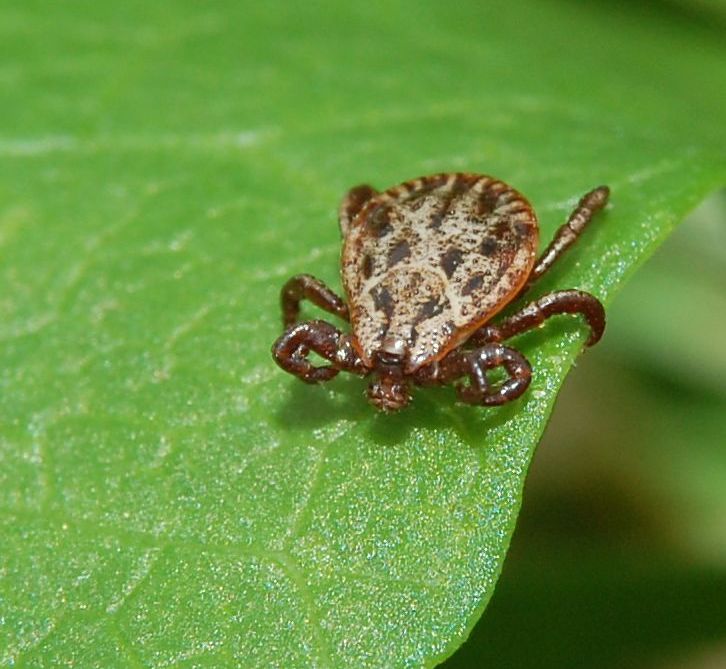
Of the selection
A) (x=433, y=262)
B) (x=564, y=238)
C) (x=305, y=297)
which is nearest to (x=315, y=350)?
(x=305, y=297)

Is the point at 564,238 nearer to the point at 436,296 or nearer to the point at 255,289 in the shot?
the point at 436,296

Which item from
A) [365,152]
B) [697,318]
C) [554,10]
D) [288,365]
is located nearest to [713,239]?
[697,318]

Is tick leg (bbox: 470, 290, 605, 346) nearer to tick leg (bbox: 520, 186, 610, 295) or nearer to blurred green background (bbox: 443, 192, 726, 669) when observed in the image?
tick leg (bbox: 520, 186, 610, 295)

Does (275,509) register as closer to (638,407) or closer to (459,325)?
(459,325)

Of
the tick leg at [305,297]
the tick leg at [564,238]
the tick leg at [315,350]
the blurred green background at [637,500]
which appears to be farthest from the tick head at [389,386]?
the blurred green background at [637,500]

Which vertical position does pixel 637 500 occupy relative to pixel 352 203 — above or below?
below

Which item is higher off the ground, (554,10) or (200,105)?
(554,10)

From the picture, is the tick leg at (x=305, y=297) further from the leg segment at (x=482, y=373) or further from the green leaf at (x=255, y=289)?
the leg segment at (x=482, y=373)

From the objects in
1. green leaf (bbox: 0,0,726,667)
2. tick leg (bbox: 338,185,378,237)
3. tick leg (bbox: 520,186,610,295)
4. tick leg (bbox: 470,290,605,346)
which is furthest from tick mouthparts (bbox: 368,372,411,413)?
tick leg (bbox: 338,185,378,237)
